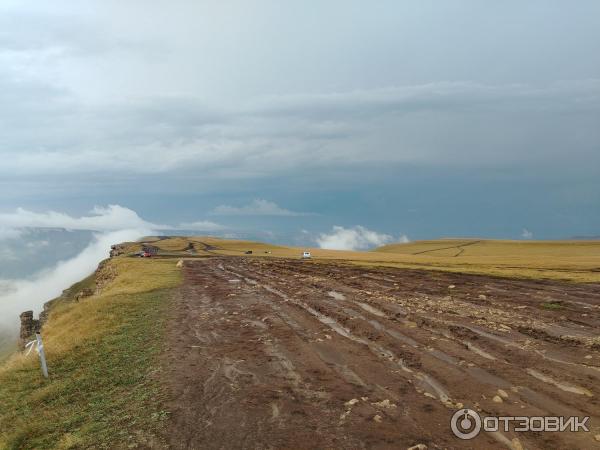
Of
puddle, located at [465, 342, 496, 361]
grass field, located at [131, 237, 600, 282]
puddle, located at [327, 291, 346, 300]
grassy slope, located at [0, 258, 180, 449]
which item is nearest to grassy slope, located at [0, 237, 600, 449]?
grassy slope, located at [0, 258, 180, 449]

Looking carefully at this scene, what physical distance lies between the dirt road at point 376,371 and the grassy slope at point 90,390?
3.26 feet

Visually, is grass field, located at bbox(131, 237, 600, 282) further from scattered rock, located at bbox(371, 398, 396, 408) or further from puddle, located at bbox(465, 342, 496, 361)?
scattered rock, located at bbox(371, 398, 396, 408)

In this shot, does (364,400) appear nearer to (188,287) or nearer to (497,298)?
(497,298)

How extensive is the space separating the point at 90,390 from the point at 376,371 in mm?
9703

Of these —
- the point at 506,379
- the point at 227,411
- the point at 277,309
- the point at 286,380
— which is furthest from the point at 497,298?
the point at 227,411

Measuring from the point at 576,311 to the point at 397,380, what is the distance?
57.7 feet

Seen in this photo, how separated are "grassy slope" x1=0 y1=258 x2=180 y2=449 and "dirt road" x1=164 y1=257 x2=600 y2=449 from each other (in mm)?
994

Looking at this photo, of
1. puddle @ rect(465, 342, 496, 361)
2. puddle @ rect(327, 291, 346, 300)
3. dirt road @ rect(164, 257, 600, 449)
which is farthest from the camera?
puddle @ rect(327, 291, 346, 300)

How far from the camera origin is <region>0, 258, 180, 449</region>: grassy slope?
11211 millimetres

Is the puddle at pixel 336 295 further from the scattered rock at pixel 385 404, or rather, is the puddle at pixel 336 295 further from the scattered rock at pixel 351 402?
the scattered rock at pixel 385 404

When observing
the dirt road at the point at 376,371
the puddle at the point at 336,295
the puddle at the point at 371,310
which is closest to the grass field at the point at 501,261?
the puddle at the point at 336,295

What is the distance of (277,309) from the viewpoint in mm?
26953

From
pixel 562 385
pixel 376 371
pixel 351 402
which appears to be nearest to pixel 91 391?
pixel 351 402

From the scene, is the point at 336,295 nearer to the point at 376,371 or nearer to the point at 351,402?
the point at 376,371
